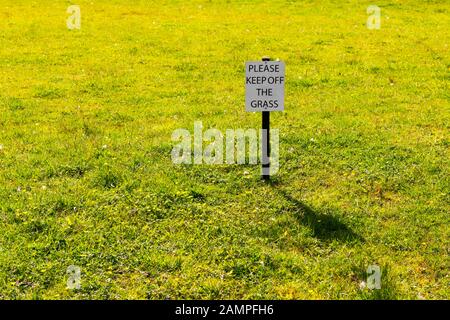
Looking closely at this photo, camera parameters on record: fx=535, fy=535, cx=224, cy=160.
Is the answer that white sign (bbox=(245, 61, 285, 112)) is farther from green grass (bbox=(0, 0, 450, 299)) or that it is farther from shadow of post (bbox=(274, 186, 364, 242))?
shadow of post (bbox=(274, 186, 364, 242))

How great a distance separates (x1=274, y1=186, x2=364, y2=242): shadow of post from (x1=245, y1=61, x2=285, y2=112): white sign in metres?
1.41

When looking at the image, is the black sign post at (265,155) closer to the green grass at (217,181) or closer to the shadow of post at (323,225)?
the green grass at (217,181)

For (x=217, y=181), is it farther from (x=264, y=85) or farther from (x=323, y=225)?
(x=323, y=225)

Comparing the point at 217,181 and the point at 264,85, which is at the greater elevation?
the point at 264,85

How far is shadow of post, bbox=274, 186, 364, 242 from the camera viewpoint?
654cm

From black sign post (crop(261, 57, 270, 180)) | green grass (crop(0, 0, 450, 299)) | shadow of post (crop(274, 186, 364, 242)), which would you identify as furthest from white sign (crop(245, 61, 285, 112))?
shadow of post (crop(274, 186, 364, 242))

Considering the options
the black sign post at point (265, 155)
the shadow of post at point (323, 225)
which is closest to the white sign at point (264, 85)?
the black sign post at point (265, 155)

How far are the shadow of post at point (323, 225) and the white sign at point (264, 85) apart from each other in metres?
1.41

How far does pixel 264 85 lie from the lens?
24.1ft

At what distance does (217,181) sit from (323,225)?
188 centimetres

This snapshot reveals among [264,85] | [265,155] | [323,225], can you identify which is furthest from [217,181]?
[323,225]

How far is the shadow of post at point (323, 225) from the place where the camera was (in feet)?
21.4
